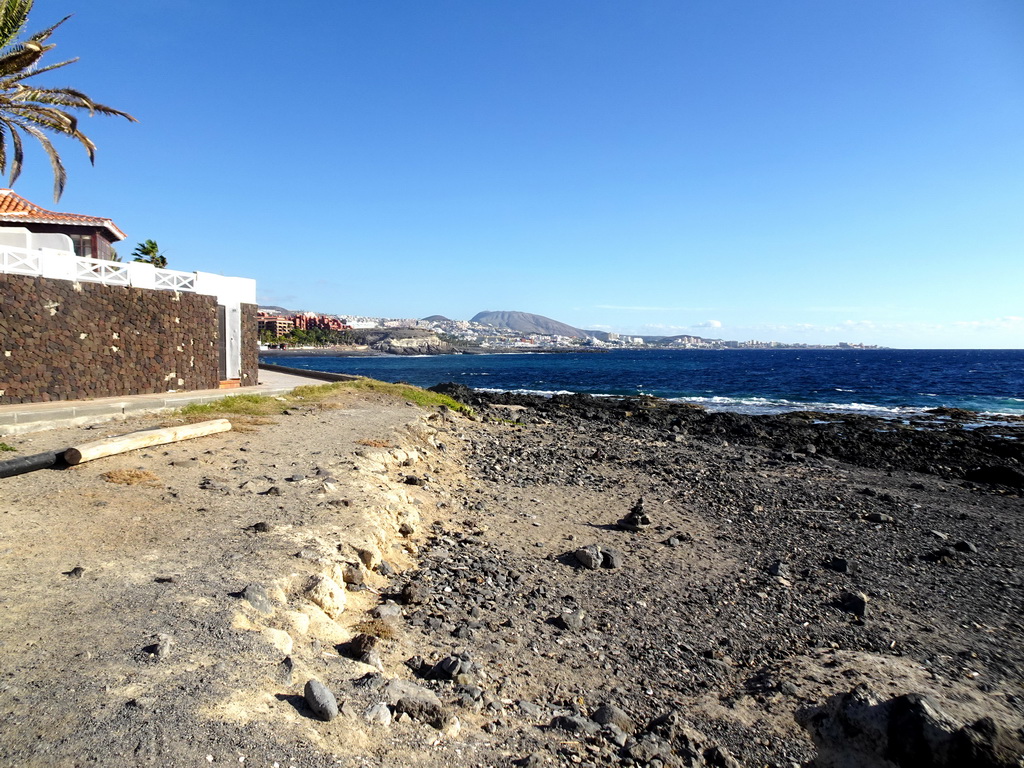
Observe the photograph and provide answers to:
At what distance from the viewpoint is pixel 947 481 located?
18.1 metres

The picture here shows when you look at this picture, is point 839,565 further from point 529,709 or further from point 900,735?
point 529,709

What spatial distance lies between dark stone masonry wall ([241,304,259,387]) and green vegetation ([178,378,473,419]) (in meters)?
2.25

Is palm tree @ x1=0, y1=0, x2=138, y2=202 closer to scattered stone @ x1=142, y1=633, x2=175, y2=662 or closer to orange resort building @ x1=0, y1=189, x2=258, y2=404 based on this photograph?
orange resort building @ x1=0, y1=189, x2=258, y2=404

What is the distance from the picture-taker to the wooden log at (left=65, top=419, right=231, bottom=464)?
9.67 metres

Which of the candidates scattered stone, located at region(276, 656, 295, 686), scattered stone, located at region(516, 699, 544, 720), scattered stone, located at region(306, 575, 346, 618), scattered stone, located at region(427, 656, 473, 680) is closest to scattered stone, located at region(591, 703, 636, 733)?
scattered stone, located at region(516, 699, 544, 720)

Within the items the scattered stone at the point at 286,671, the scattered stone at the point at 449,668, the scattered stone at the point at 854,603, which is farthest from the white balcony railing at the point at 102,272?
the scattered stone at the point at 854,603

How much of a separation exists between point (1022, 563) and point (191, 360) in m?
21.5

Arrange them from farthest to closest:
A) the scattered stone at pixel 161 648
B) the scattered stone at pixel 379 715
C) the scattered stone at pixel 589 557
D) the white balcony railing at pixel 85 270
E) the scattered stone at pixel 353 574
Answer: the white balcony railing at pixel 85 270, the scattered stone at pixel 589 557, the scattered stone at pixel 353 574, the scattered stone at pixel 161 648, the scattered stone at pixel 379 715

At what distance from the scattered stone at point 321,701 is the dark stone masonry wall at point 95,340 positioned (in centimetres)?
1467

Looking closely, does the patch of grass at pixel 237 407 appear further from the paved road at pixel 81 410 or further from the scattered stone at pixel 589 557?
the scattered stone at pixel 589 557

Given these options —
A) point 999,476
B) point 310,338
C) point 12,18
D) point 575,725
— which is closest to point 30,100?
point 12,18

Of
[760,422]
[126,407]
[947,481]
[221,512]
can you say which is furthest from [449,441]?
[760,422]

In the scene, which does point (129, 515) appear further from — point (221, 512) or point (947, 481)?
point (947, 481)

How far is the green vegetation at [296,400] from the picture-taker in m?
16.1
